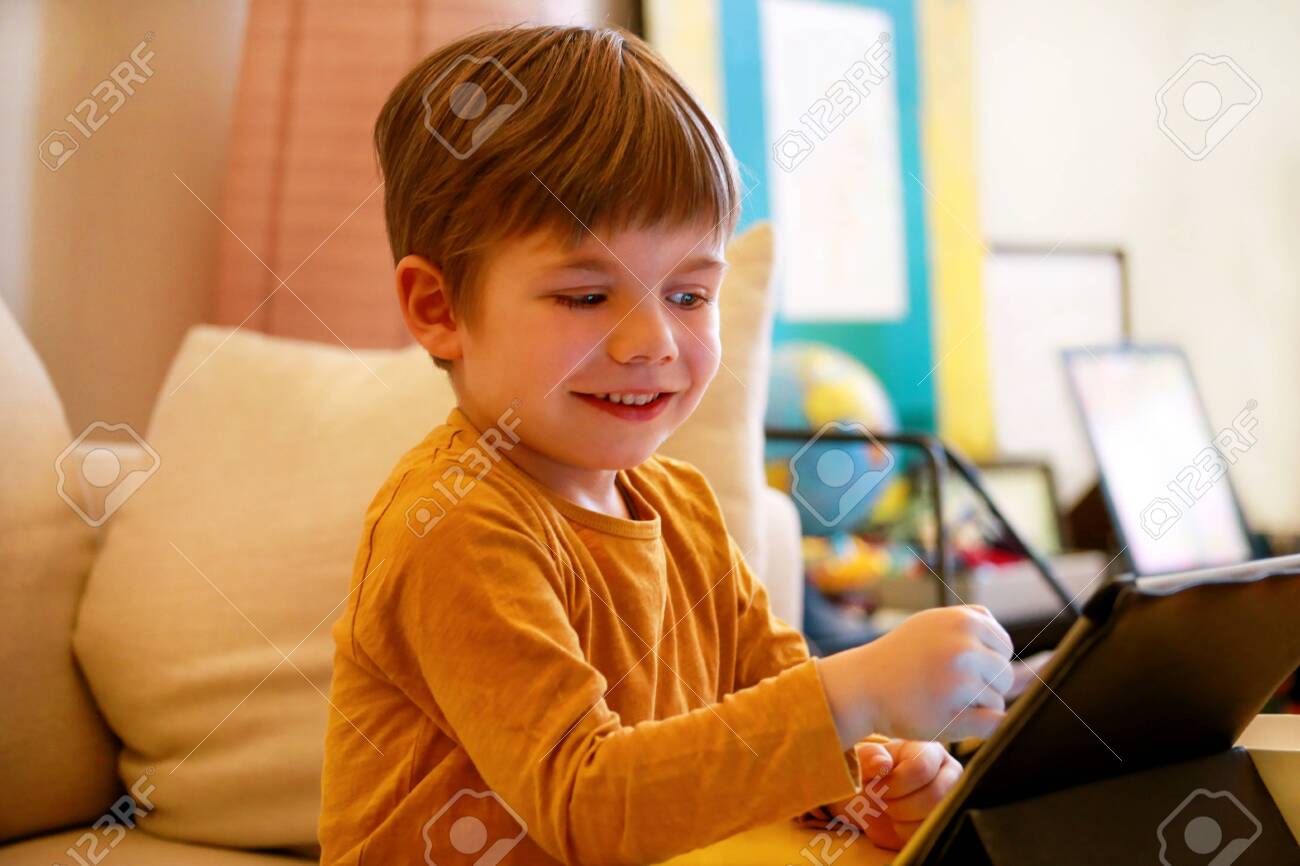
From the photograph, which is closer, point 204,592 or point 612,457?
point 612,457

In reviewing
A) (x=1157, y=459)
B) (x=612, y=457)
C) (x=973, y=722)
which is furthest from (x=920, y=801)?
(x=1157, y=459)

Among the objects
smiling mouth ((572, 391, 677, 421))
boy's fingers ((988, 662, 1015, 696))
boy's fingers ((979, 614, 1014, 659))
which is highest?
smiling mouth ((572, 391, 677, 421))

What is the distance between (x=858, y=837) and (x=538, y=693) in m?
0.24

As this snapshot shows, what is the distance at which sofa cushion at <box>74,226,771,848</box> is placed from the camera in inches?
40.4

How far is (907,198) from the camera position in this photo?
266 centimetres

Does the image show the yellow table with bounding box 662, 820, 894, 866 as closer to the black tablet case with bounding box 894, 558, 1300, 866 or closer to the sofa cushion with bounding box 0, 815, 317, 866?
the black tablet case with bounding box 894, 558, 1300, 866

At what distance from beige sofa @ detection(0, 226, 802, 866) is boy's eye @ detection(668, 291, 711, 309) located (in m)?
0.34

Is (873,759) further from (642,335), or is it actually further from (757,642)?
(642,335)

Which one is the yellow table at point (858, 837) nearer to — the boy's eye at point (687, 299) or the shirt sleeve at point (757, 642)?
the shirt sleeve at point (757, 642)

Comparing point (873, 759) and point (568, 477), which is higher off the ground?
point (568, 477)

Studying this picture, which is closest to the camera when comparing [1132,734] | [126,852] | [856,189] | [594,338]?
[1132,734]

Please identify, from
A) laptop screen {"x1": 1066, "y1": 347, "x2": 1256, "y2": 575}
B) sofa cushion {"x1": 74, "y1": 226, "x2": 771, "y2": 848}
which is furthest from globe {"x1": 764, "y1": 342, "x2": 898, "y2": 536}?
sofa cushion {"x1": 74, "y1": 226, "x2": 771, "y2": 848}

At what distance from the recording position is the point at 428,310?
2.49 feet

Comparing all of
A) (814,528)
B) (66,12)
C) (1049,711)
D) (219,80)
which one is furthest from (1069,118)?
(1049,711)
